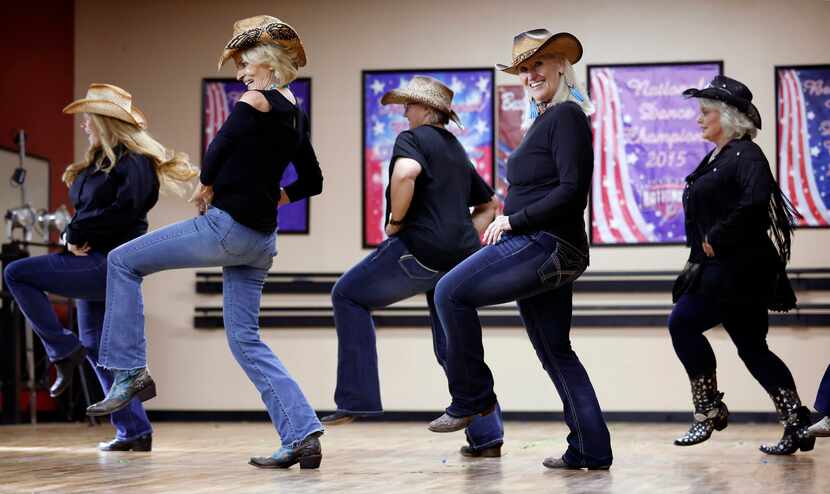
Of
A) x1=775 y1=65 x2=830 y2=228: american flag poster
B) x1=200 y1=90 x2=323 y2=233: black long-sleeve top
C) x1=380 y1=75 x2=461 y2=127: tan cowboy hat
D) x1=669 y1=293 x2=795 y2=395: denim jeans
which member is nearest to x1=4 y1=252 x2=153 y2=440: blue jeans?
x1=200 y1=90 x2=323 y2=233: black long-sleeve top

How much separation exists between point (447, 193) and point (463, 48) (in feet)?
11.8

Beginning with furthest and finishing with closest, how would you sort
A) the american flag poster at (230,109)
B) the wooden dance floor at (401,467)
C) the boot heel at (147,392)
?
1. the american flag poster at (230,109)
2. the boot heel at (147,392)
3. the wooden dance floor at (401,467)

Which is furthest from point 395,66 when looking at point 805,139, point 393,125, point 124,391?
point 124,391

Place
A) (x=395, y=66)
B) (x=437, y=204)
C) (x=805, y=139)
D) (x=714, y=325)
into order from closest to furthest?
(x=437, y=204)
(x=714, y=325)
(x=805, y=139)
(x=395, y=66)

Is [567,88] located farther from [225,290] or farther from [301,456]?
[301,456]

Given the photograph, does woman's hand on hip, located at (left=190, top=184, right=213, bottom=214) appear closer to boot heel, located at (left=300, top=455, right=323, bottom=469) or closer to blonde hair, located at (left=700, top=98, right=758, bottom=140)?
boot heel, located at (left=300, top=455, right=323, bottom=469)

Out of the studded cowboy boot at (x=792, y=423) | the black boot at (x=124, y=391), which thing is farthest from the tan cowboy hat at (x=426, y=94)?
the studded cowboy boot at (x=792, y=423)

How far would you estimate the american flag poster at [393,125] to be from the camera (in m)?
7.71

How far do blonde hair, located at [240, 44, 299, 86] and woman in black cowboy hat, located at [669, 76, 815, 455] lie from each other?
1.79m

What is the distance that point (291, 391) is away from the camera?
3.91 metres

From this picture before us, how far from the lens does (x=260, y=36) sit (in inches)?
153

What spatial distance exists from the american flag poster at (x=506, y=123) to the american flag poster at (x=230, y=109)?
1341mm

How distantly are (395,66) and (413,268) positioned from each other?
3.84 metres

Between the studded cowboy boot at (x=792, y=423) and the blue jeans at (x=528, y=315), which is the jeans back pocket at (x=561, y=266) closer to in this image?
the blue jeans at (x=528, y=315)
